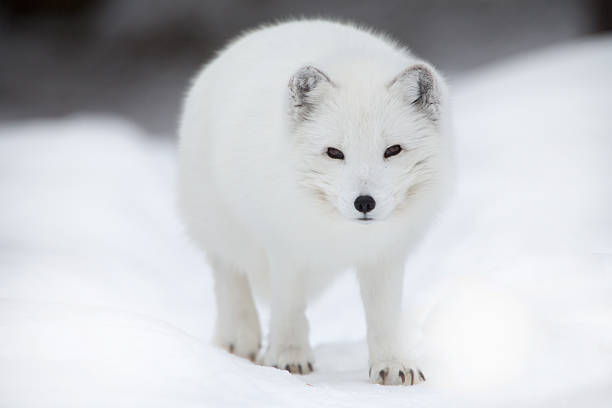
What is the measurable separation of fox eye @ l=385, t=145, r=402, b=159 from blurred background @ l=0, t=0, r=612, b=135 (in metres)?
9.70

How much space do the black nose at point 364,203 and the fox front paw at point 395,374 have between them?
70 centimetres

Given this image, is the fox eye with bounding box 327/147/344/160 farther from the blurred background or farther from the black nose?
the blurred background

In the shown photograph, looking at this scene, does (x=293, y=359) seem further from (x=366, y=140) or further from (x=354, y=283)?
(x=354, y=283)

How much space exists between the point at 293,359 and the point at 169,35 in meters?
11.8

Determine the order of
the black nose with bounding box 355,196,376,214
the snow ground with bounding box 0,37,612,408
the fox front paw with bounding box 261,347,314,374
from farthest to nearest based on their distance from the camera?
the fox front paw with bounding box 261,347,314,374 → the black nose with bounding box 355,196,376,214 → the snow ground with bounding box 0,37,612,408

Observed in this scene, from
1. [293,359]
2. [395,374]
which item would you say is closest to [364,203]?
[395,374]

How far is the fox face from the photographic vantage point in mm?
2516

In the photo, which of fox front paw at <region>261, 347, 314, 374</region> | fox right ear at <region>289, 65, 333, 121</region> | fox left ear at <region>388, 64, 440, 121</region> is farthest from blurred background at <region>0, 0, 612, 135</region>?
fox left ear at <region>388, 64, 440, 121</region>

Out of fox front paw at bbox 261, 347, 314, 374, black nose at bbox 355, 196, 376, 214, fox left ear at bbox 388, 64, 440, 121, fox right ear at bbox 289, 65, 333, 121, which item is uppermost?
fox left ear at bbox 388, 64, 440, 121

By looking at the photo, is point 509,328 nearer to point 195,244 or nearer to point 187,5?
point 195,244

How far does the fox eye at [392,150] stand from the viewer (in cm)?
261

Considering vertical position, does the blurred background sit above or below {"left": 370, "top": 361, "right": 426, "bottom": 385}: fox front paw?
above

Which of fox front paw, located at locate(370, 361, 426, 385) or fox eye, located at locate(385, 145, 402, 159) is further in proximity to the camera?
fox front paw, located at locate(370, 361, 426, 385)

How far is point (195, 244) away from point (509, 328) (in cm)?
167
